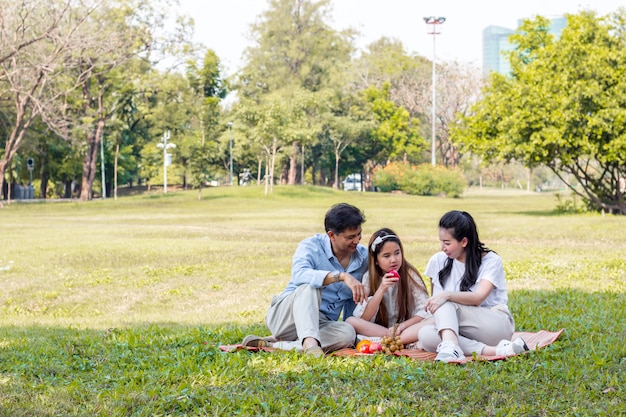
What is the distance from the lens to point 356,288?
602cm

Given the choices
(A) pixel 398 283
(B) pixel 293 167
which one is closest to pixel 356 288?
(A) pixel 398 283

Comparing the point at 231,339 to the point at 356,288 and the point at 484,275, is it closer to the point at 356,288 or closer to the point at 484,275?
the point at 356,288

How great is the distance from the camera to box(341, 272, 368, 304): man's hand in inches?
237

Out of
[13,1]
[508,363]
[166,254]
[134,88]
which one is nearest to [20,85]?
[13,1]

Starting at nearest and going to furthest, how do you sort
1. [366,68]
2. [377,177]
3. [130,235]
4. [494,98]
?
[130,235]
[494,98]
[377,177]
[366,68]

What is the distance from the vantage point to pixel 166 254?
17297 millimetres

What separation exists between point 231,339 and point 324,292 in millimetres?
910

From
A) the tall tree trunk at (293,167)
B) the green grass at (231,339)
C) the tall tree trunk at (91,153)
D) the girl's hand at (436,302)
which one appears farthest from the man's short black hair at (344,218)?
the tall tree trunk at (293,167)

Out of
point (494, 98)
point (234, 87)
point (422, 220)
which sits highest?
point (234, 87)

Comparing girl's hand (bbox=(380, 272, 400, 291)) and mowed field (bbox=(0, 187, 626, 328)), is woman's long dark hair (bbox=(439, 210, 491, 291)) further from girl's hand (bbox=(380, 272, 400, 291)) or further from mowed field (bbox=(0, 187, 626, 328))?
mowed field (bbox=(0, 187, 626, 328))

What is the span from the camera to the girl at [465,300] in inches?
230

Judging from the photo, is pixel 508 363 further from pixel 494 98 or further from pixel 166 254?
pixel 494 98

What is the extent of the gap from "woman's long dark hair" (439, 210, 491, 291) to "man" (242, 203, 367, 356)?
66cm

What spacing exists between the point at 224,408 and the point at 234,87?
64.6 metres
